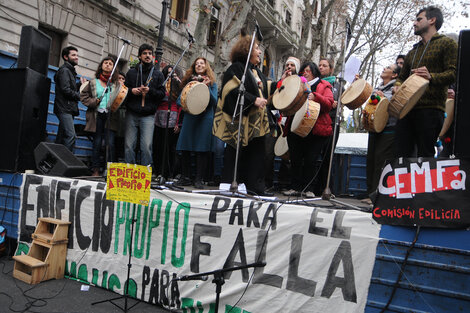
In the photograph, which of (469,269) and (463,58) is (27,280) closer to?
(469,269)

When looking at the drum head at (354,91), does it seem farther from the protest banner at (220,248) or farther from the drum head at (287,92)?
the protest banner at (220,248)

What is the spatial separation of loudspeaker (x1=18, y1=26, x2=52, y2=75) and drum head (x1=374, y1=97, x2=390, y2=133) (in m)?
4.76

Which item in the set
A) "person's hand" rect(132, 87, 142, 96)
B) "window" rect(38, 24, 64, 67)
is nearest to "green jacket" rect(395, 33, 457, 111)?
"person's hand" rect(132, 87, 142, 96)

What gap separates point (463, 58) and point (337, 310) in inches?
87.7

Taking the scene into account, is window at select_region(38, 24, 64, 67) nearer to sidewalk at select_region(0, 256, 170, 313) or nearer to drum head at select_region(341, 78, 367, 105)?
sidewalk at select_region(0, 256, 170, 313)

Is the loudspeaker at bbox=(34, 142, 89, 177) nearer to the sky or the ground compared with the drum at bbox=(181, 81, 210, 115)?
nearer to the ground

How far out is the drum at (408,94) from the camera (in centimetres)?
366

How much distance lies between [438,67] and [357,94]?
1023 millimetres

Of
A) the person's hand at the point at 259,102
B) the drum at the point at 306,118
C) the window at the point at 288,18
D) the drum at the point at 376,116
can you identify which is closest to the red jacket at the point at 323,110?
the drum at the point at 306,118

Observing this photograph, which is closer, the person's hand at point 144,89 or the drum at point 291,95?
the drum at point 291,95

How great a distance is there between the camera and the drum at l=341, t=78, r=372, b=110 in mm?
4693

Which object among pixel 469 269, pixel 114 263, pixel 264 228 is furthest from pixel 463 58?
pixel 114 263

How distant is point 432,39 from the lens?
12.9ft

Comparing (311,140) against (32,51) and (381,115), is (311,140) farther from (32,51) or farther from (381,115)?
(32,51)
